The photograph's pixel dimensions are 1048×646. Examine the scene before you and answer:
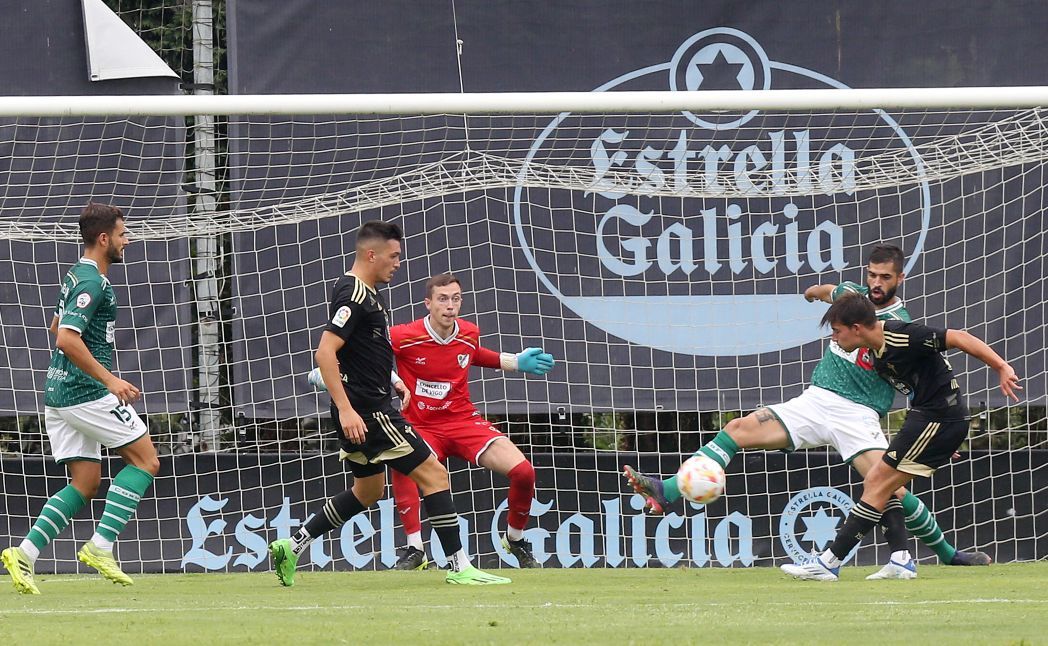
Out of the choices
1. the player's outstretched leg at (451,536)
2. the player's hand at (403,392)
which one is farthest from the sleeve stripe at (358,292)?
the player's hand at (403,392)

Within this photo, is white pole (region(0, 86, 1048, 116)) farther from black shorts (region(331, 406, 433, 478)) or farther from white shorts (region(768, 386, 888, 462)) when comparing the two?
black shorts (region(331, 406, 433, 478))

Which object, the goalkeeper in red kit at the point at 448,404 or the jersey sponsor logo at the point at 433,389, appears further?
the jersey sponsor logo at the point at 433,389

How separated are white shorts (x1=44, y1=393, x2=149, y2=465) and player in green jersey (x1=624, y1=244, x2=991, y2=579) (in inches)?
108

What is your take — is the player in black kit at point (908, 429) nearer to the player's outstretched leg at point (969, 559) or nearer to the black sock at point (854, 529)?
the black sock at point (854, 529)

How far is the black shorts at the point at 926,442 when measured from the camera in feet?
24.4

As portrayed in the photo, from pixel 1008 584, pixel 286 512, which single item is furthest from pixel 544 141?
pixel 1008 584

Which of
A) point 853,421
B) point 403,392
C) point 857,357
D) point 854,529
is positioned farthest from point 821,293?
point 403,392

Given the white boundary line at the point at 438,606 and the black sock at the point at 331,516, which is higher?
the black sock at the point at 331,516

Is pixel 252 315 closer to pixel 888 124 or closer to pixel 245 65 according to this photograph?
pixel 245 65

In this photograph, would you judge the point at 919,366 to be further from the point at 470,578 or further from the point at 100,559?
the point at 100,559

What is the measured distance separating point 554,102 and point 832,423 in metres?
2.61

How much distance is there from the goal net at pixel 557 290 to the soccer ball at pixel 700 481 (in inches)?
89.8

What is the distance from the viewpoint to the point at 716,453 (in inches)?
310

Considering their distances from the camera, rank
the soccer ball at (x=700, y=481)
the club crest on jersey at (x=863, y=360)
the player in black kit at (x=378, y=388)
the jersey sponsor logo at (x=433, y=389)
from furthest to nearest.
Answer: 1. the jersey sponsor logo at (x=433, y=389)
2. the club crest on jersey at (x=863, y=360)
3. the soccer ball at (x=700, y=481)
4. the player in black kit at (x=378, y=388)
